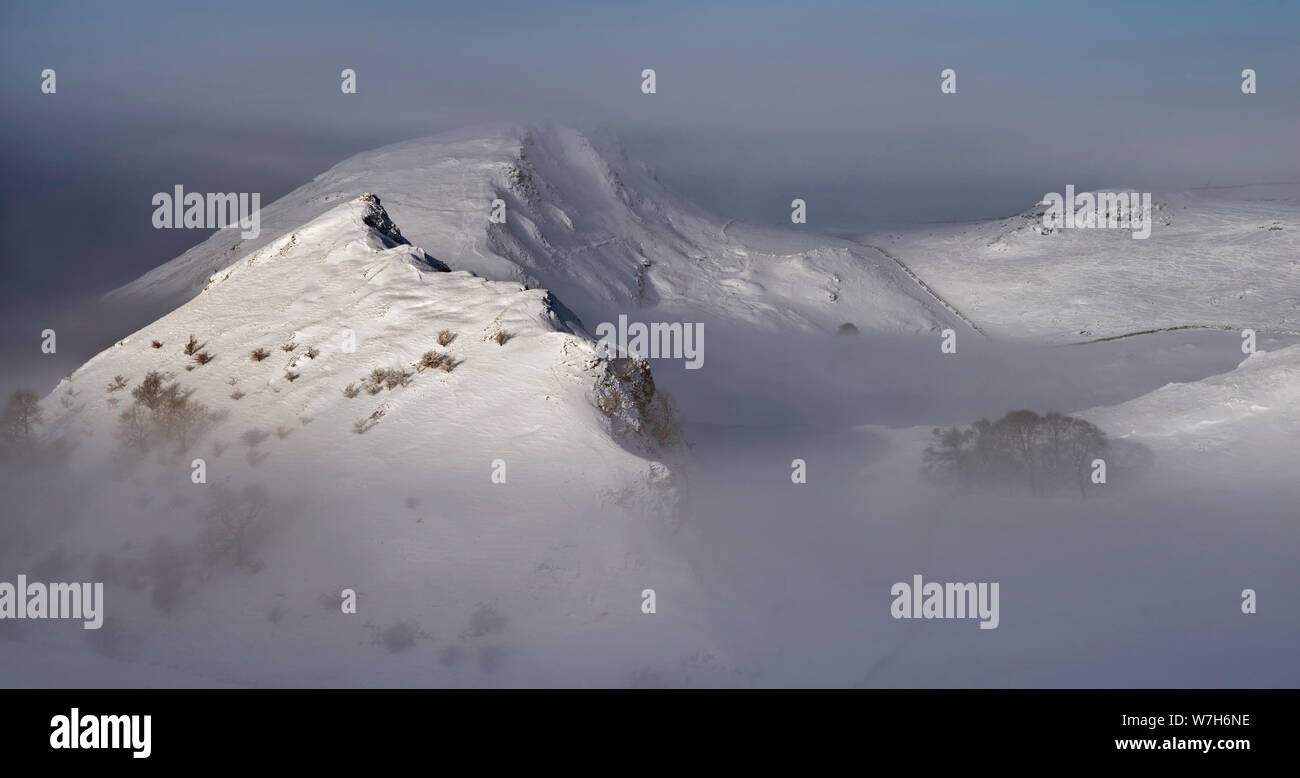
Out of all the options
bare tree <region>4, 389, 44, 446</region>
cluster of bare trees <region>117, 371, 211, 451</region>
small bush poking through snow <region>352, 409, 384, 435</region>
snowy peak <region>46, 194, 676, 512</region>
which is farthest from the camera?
bare tree <region>4, 389, 44, 446</region>

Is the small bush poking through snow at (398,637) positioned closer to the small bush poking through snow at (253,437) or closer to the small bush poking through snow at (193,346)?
the small bush poking through snow at (253,437)

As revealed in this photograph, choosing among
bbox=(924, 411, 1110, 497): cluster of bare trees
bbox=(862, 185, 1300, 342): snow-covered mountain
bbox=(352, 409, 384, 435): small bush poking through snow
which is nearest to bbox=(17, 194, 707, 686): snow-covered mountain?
bbox=(352, 409, 384, 435): small bush poking through snow

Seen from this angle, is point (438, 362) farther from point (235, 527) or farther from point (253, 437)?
point (235, 527)

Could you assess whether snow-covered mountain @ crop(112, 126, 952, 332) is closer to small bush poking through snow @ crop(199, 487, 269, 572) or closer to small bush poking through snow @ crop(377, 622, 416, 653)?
small bush poking through snow @ crop(199, 487, 269, 572)

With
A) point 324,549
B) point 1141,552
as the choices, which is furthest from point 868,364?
point 324,549

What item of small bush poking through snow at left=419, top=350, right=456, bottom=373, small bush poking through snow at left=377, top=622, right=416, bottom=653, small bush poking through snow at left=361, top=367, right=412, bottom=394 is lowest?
small bush poking through snow at left=377, top=622, right=416, bottom=653

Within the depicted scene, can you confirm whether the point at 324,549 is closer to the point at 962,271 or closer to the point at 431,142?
the point at 431,142
